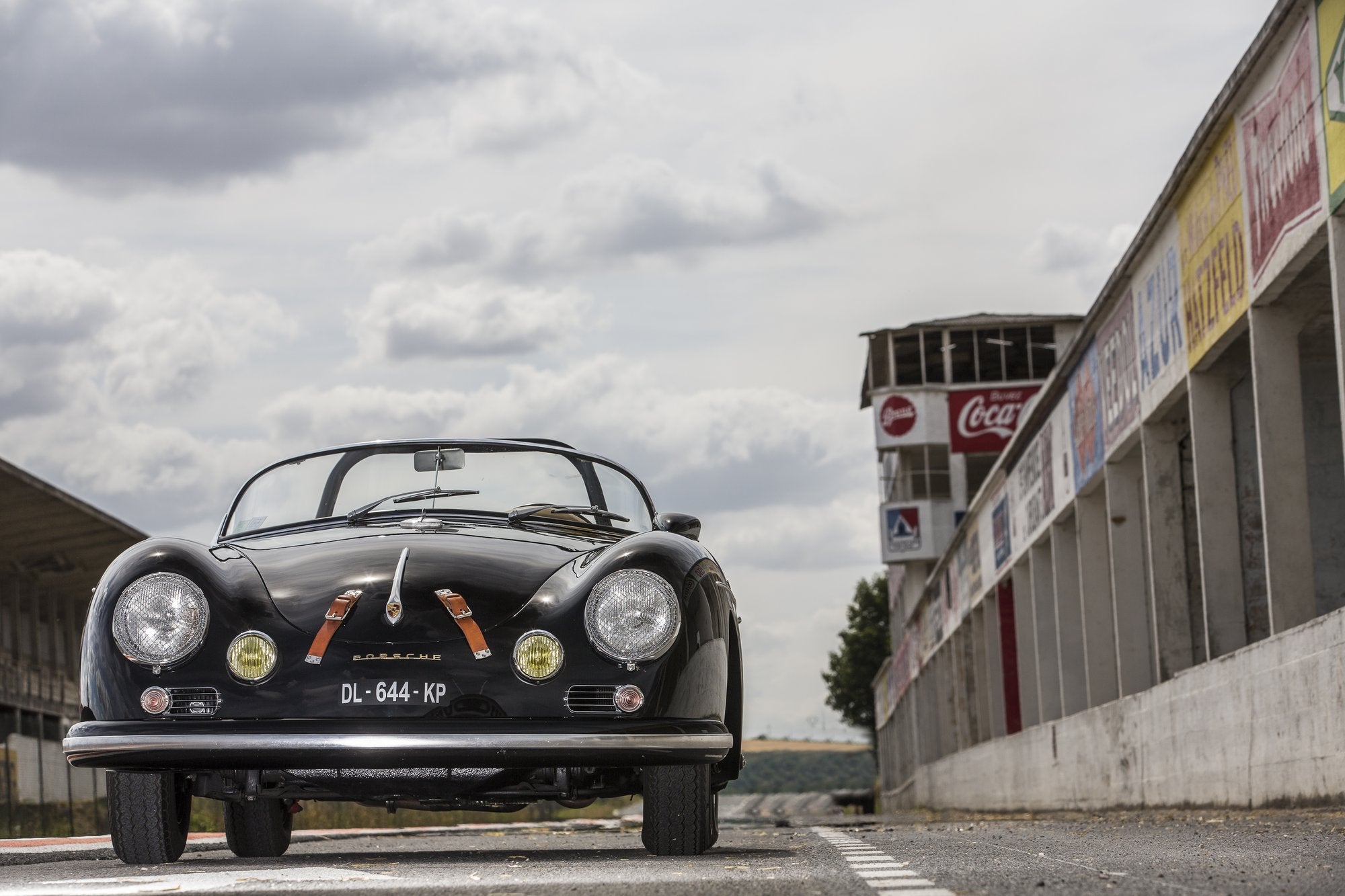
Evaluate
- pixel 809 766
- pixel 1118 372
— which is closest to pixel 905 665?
pixel 1118 372

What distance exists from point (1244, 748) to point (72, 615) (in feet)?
124

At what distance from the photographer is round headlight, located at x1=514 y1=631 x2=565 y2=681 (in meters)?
6.34

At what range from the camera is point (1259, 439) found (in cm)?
1386

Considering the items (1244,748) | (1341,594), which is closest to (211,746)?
(1244,748)

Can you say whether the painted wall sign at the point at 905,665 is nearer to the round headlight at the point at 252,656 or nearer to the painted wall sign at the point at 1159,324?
the painted wall sign at the point at 1159,324

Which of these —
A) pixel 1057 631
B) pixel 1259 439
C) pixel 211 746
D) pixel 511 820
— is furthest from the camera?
pixel 511 820

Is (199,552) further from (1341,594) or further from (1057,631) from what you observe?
(1057,631)

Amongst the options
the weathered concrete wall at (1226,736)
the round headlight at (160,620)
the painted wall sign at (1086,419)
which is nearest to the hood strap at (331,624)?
the round headlight at (160,620)

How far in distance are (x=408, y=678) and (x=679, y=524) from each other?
1.59 meters

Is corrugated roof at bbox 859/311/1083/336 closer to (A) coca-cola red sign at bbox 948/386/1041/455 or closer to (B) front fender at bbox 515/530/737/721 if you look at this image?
(A) coca-cola red sign at bbox 948/386/1041/455

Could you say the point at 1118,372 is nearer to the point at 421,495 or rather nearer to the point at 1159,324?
the point at 1159,324

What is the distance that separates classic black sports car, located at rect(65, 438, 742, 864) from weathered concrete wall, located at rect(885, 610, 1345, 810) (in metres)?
5.06

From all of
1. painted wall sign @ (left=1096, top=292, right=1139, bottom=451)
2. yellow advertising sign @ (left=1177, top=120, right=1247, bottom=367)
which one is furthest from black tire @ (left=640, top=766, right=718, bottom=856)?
painted wall sign @ (left=1096, top=292, right=1139, bottom=451)

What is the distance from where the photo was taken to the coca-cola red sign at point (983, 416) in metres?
61.6
